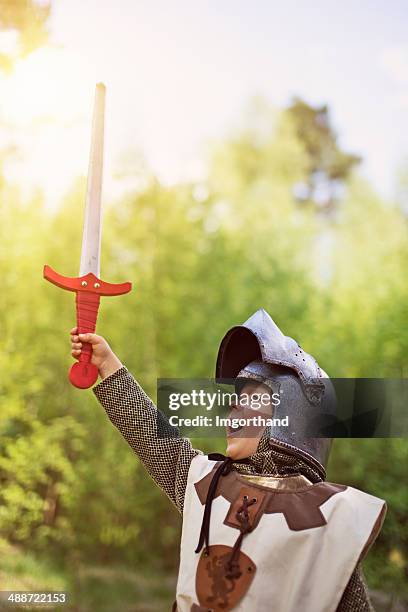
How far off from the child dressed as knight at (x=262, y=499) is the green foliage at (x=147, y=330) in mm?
4058

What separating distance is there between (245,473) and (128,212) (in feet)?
17.2

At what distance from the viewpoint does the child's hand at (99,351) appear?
5.39 feet

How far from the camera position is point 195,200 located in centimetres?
668

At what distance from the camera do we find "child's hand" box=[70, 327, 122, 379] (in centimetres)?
164

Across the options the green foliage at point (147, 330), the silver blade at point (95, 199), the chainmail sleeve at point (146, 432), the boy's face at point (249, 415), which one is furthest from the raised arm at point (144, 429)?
the green foliage at point (147, 330)

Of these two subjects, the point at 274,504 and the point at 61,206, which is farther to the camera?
the point at 61,206

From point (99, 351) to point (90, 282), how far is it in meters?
0.16

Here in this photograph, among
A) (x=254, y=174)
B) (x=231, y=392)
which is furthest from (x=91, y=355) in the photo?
(x=254, y=174)

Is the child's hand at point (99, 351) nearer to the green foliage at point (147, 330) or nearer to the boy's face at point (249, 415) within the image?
the boy's face at point (249, 415)

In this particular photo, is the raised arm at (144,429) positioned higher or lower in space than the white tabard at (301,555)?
higher

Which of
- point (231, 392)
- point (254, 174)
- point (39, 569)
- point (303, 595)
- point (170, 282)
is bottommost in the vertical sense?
point (39, 569)

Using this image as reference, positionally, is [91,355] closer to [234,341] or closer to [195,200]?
[234,341]

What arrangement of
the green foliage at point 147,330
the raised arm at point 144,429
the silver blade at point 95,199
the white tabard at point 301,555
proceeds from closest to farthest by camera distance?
1. the white tabard at point 301,555
2. the silver blade at point 95,199
3. the raised arm at point 144,429
4. the green foliage at point 147,330

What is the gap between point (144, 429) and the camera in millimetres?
1744
